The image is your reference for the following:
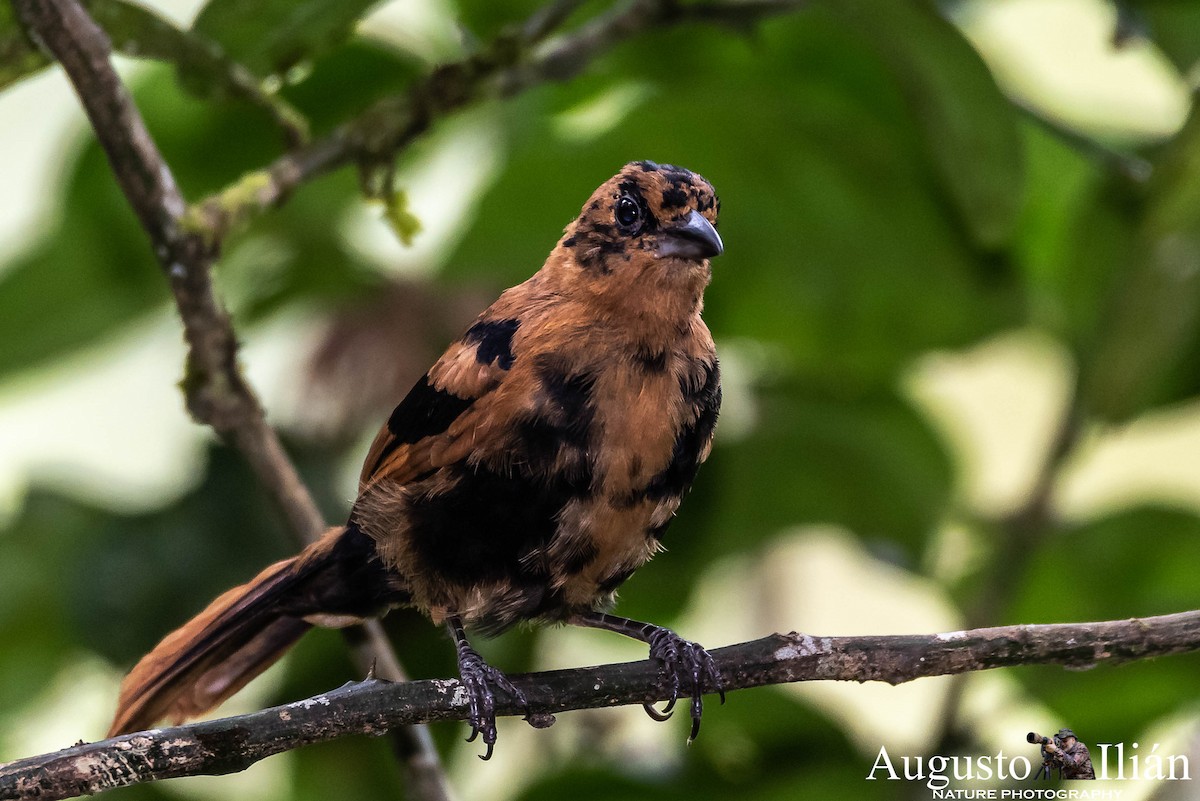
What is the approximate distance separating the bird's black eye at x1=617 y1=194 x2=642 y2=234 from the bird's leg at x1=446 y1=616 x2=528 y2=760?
0.70 metres

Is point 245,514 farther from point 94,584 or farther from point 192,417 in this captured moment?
point 192,417

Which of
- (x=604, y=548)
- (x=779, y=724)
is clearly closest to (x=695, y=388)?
(x=604, y=548)

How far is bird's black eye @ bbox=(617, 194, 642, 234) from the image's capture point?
205 cm

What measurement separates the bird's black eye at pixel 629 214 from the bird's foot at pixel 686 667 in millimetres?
645

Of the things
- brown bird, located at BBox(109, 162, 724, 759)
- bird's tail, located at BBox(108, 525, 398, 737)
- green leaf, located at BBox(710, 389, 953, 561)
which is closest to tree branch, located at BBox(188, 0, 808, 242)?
brown bird, located at BBox(109, 162, 724, 759)

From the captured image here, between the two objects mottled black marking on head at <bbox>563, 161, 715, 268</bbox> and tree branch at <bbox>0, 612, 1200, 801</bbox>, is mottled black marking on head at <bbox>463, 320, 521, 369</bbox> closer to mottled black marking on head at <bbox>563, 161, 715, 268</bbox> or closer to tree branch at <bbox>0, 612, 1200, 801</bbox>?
mottled black marking on head at <bbox>563, 161, 715, 268</bbox>

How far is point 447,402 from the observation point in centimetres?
198

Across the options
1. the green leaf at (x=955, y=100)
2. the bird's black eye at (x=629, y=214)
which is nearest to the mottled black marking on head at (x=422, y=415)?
the bird's black eye at (x=629, y=214)

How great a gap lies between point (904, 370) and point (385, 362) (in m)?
1.24

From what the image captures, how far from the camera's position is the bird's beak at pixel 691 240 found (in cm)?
196

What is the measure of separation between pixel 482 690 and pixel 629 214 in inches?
29.6

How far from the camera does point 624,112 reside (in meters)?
2.83

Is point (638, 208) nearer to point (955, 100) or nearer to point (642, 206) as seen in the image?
point (642, 206)

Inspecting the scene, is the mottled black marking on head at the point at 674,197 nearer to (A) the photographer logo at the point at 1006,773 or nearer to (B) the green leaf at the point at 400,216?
(B) the green leaf at the point at 400,216
